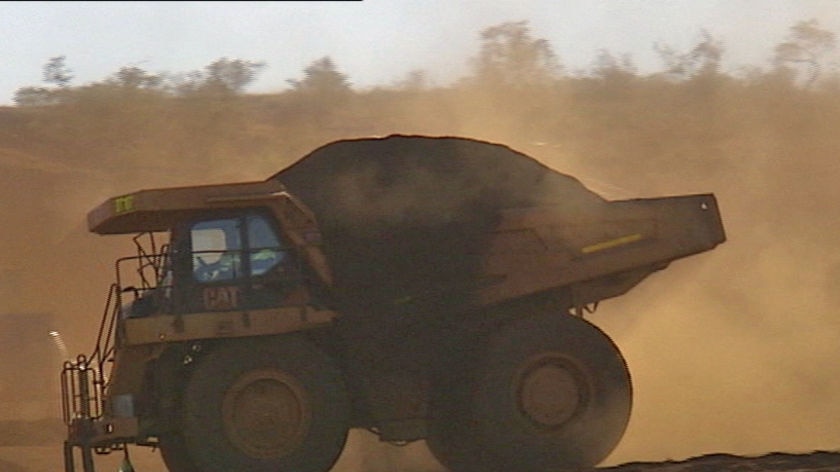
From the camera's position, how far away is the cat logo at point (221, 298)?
15.0 m

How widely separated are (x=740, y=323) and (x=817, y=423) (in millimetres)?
2512

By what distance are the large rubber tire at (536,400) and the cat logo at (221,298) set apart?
81.1 inches

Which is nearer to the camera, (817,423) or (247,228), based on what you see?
(247,228)

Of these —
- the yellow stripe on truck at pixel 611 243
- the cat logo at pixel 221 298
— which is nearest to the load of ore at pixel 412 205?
the yellow stripe on truck at pixel 611 243

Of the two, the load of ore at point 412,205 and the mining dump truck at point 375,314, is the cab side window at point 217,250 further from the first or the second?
the load of ore at point 412,205

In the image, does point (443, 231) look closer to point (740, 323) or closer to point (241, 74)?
point (740, 323)

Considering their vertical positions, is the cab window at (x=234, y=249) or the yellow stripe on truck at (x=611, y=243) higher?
the cab window at (x=234, y=249)

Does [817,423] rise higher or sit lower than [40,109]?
lower

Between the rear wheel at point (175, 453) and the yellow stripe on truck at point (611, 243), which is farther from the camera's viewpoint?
the yellow stripe on truck at point (611, 243)

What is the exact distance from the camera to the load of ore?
51.1 feet

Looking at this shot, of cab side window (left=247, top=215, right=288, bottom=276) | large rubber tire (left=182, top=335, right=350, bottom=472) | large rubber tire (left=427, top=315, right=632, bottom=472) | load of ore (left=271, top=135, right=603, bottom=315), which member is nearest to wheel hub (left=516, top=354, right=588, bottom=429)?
large rubber tire (left=427, top=315, right=632, bottom=472)

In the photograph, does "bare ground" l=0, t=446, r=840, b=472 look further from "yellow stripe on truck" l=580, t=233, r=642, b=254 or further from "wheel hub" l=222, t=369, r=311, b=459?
"wheel hub" l=222, t=369, r=311, b=459

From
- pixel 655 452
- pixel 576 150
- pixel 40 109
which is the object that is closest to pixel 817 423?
pixel 655 452

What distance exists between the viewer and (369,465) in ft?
61.7
